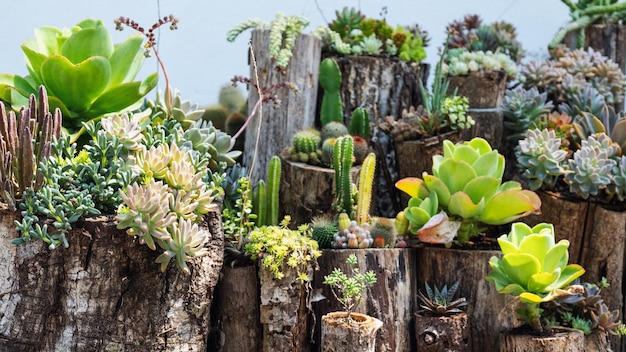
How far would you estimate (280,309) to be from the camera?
97.4 inches

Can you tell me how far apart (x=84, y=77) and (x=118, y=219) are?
66 centimetres

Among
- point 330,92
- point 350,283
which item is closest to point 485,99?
point 330,92

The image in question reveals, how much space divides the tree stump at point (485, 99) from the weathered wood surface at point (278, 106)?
0.81 m

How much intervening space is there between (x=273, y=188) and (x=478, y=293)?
948mm

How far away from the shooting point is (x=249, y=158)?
11.6 ft

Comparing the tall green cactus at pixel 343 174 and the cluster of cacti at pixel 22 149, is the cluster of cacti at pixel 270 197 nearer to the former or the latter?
the tall green cactus at pixel 343 174

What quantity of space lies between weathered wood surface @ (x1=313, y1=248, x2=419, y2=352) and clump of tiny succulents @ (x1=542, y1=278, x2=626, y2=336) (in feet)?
1.95

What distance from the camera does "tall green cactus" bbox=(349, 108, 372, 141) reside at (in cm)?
349

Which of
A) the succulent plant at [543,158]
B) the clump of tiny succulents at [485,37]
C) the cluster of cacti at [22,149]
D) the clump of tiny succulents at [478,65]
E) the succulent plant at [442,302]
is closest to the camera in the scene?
the cluster of cacti at [22,149]

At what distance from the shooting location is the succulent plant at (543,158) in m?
3.02

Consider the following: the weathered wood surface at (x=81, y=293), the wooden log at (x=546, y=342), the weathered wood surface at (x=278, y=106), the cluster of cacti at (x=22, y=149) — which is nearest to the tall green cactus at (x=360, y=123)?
the weathered wood surface at (x=278, y=106)

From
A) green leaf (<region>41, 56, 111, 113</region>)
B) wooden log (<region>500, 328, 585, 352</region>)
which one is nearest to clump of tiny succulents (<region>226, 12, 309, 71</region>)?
green leaf (<region>41, 56, 111, 113</region>)

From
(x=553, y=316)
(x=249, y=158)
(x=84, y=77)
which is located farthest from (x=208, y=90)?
(x=553, y=316)

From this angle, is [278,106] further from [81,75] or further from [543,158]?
[543,158]
